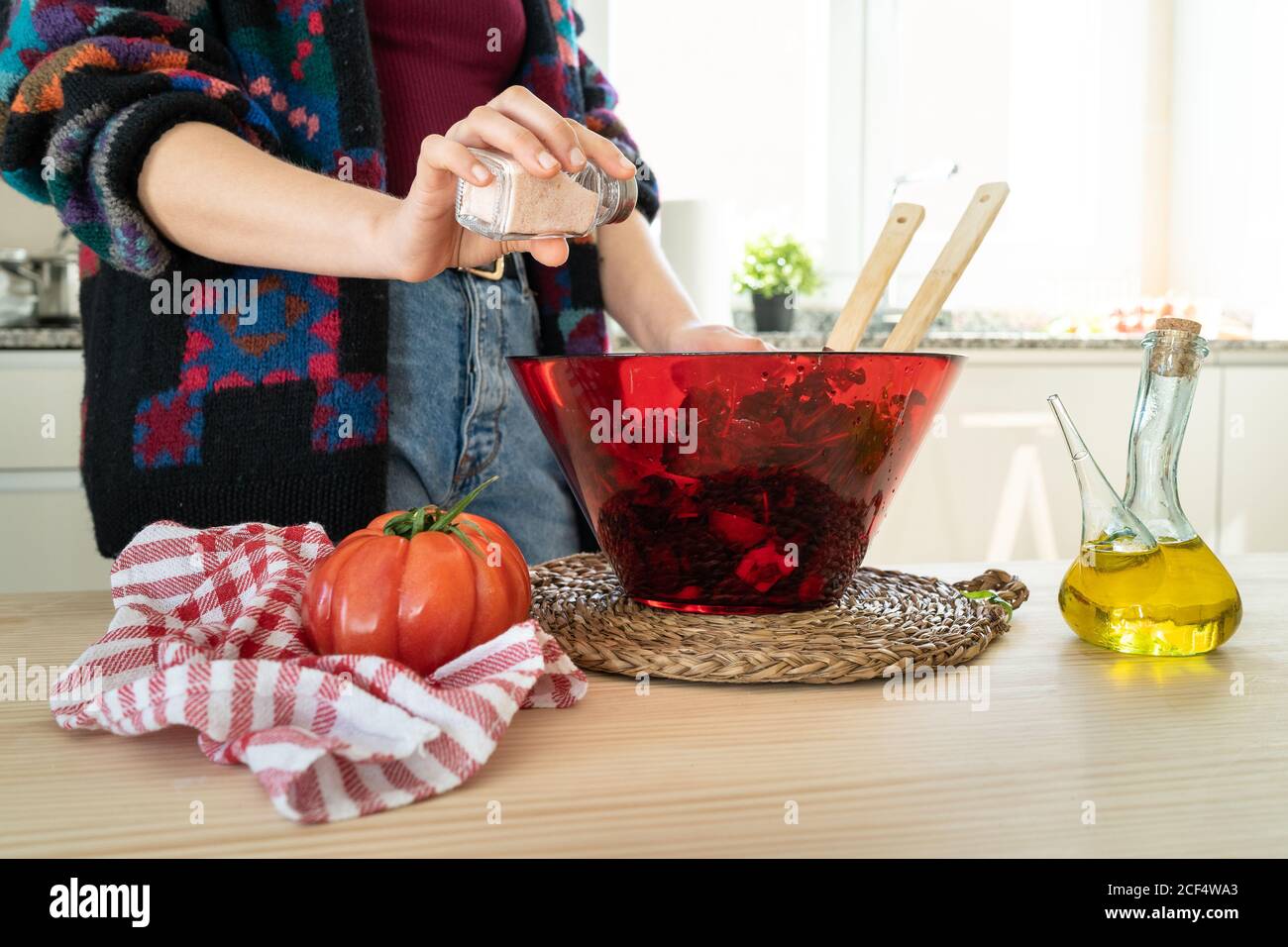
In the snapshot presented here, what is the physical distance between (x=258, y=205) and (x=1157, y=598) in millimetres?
608

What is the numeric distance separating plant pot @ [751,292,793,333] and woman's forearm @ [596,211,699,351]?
64.7 inches

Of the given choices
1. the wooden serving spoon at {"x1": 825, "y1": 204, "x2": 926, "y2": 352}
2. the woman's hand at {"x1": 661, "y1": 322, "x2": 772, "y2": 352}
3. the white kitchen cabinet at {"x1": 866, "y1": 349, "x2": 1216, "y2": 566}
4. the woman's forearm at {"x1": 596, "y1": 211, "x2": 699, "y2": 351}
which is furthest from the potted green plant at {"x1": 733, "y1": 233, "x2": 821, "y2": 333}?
the wooden serving spoon at {"x1": 825, "y1": 204, "x2": 926, "y2": 352}

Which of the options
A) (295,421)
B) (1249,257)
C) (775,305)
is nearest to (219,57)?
(295,421)

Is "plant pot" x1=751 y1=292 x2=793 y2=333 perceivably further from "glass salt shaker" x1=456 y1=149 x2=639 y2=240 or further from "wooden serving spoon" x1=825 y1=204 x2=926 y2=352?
"glass salt shaker" x1=456 y1=149 x2=639 y2=240

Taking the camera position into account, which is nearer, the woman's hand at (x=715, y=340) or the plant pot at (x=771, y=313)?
the woman's hand at (x=715, y=340)

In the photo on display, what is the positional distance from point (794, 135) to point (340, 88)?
2354mm

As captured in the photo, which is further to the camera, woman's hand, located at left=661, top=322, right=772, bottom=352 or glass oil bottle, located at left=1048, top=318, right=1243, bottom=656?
woman's hand, located at left=661, top=322, right=772, bottom=352

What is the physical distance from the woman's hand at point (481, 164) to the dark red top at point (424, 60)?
0.38 meters

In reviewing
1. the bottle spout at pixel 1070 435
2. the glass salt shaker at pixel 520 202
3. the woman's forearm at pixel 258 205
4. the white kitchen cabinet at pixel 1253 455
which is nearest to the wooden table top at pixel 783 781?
the bottle spout at pixel 1070 435

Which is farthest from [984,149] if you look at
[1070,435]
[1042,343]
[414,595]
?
[414,595]

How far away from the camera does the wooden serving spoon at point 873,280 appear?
2.39ft

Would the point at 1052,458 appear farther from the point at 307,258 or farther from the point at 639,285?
the point at 307,258

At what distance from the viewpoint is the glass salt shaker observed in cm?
52

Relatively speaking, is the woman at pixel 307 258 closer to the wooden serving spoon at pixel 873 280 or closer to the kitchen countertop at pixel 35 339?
the wooden serving spoon at pixel 873 280
